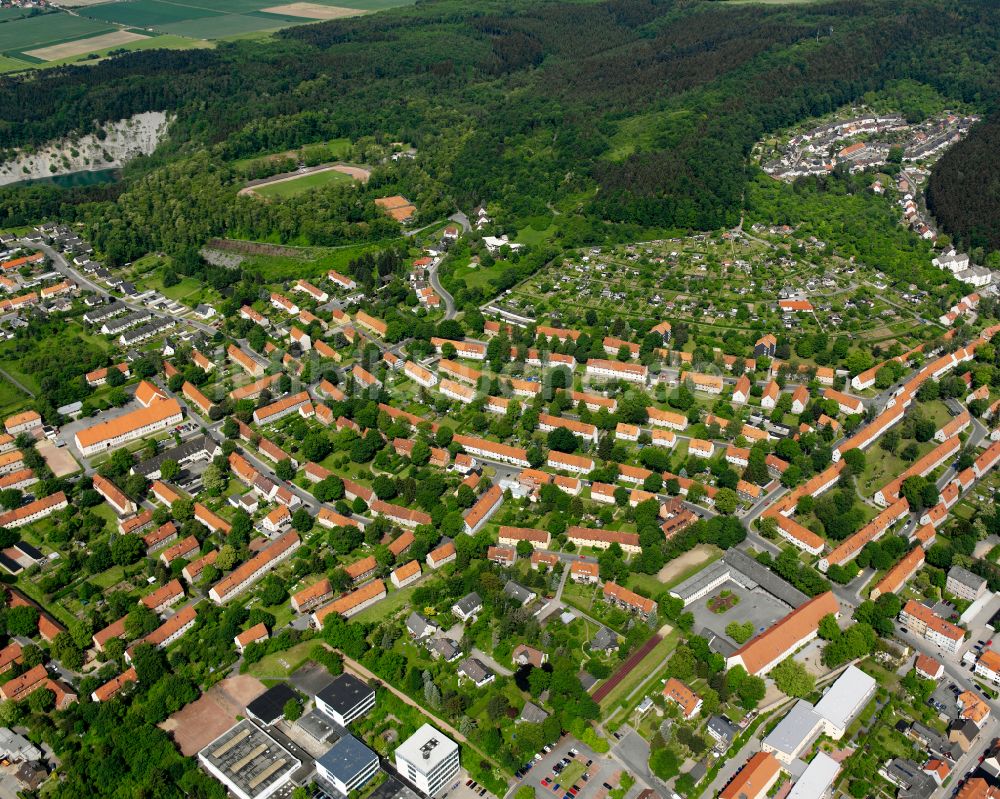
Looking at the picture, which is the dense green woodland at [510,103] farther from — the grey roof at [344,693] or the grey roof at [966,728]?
the grey roof at [966,728]

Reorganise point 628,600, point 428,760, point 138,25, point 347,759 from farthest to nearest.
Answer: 1. point 138,25
2. point 628,600
3. point 347,759
4. point 428,760

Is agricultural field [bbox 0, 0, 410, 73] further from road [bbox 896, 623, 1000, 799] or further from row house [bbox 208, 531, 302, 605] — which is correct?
road [bbox 896, 623, 1000, 799]

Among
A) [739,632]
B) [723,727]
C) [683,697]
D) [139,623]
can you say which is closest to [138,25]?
[139,623]

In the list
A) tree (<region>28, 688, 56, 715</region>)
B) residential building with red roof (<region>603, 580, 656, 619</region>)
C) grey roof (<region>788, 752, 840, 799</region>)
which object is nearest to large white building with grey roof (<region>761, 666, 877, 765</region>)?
grey roof (<region>788, 752, 840, 799</region>)

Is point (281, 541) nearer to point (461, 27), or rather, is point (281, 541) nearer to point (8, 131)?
point (8, 131)

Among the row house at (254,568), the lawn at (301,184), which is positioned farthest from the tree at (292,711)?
the lawn at (301,184)

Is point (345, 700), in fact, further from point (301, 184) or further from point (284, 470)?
point (301, 184)

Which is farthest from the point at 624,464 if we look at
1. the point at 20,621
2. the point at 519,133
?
the point at 519,133
